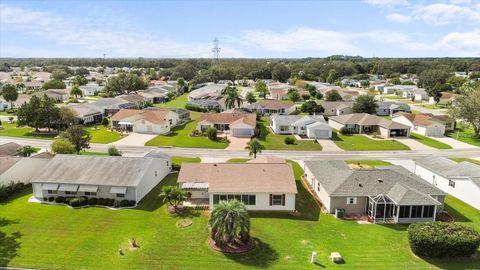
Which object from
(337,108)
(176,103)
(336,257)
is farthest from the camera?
(176,103)

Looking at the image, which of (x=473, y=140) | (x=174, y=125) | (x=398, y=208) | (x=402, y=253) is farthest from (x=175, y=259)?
(x=473, y=140)

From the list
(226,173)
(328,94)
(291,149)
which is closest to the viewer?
(226,173)

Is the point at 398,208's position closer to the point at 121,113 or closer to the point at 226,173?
the point at 226,173

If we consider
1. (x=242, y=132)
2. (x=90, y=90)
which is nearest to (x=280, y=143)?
(x=242, y=132)

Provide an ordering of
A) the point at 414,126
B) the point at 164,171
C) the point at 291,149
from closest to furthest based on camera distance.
Answer: the point at 164,171
the point at 291,149
the point at 414,126

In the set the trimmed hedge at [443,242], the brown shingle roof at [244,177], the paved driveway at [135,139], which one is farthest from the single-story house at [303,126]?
the trimmed hedge at [443,242]

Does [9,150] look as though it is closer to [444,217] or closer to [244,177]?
[244,177]

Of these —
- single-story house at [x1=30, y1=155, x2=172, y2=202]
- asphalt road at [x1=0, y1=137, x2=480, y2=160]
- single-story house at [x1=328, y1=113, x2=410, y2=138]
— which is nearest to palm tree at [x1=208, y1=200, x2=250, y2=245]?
single-story house at [x1=30, y1=155, x2=172, y2=202]
